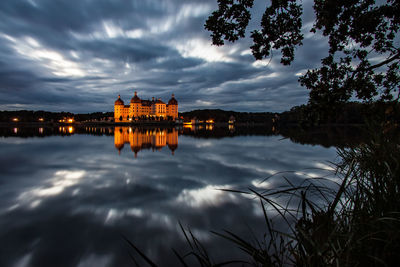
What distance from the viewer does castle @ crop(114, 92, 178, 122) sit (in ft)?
410

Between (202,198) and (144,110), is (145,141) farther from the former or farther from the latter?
(144,110)

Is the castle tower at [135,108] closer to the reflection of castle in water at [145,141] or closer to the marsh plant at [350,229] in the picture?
the reflection of castle in water at [145,141]

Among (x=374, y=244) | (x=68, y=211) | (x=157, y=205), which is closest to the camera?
(x=374, y=244)

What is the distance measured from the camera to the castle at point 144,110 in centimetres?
12494

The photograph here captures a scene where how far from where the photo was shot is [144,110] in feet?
422

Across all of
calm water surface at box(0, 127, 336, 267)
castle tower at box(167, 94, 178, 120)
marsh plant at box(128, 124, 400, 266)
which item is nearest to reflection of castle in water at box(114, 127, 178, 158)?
calm water surface at box(0, 127, 336, 267)

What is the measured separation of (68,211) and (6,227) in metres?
1.15

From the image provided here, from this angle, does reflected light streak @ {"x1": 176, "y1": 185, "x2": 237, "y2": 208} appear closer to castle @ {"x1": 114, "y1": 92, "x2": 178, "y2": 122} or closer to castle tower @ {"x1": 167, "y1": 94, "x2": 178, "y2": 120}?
castle @ {"x1": 114, "y1": 92, "x2": 178, "y2": 122}

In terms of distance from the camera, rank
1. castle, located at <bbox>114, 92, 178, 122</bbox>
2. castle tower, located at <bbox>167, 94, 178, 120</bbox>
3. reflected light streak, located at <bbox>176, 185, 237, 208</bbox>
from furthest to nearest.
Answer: castle tower, located at <bbox>167, 94, 178, 120</bbox>
castle, located at <bbox>114, 92, 178, 122</bbox>
reflected light streak, located at <bbox>176, 185, 237, 208</bbox>

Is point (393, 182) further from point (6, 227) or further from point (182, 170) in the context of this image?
point (182, 170)

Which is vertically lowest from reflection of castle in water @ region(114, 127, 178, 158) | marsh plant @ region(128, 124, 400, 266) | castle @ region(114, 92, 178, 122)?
reflection of castle in water @ region(114, 127, 178, 158)

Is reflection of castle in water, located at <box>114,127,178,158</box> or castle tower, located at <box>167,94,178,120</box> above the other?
castle tower, located at <box>167,94,178,120</box>

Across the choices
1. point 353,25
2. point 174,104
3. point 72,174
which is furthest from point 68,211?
point 174,104

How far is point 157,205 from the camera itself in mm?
5508
